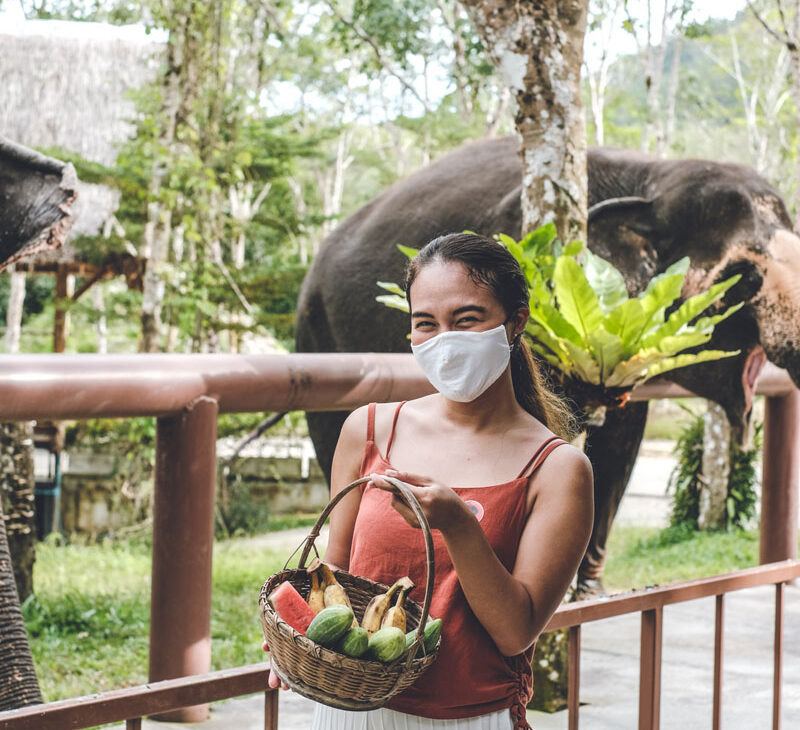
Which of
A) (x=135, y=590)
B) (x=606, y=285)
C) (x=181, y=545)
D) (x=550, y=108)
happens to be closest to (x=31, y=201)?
(x=181, y=545)

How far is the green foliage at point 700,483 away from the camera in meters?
7.39

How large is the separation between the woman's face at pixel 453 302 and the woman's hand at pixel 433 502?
249 millimetres

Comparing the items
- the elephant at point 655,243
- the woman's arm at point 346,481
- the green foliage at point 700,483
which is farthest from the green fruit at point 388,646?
the green foliage at point 700,483

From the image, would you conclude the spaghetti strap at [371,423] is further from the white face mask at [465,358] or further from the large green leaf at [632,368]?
the large green leaf at [632,368]

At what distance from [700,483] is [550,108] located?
5314mm

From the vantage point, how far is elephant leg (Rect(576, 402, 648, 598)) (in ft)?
13.4

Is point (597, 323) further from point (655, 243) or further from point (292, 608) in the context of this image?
point (655, 243)

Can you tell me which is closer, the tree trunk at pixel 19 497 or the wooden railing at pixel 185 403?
the wooden railing at pixel 185 403

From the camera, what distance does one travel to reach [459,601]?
4.35 feet

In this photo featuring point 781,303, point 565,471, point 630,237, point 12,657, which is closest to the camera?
point 565,471

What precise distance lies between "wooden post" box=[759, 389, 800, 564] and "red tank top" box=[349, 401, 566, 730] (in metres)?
3.49

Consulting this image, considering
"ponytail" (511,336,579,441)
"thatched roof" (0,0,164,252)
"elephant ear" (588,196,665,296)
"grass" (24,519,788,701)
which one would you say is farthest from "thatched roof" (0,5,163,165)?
"ponytail" (511,336,579,441)

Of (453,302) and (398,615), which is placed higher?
(453,302)

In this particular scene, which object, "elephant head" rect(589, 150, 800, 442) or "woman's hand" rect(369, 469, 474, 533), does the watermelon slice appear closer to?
"woman's hand" rect(369, 469, 474, 533)
